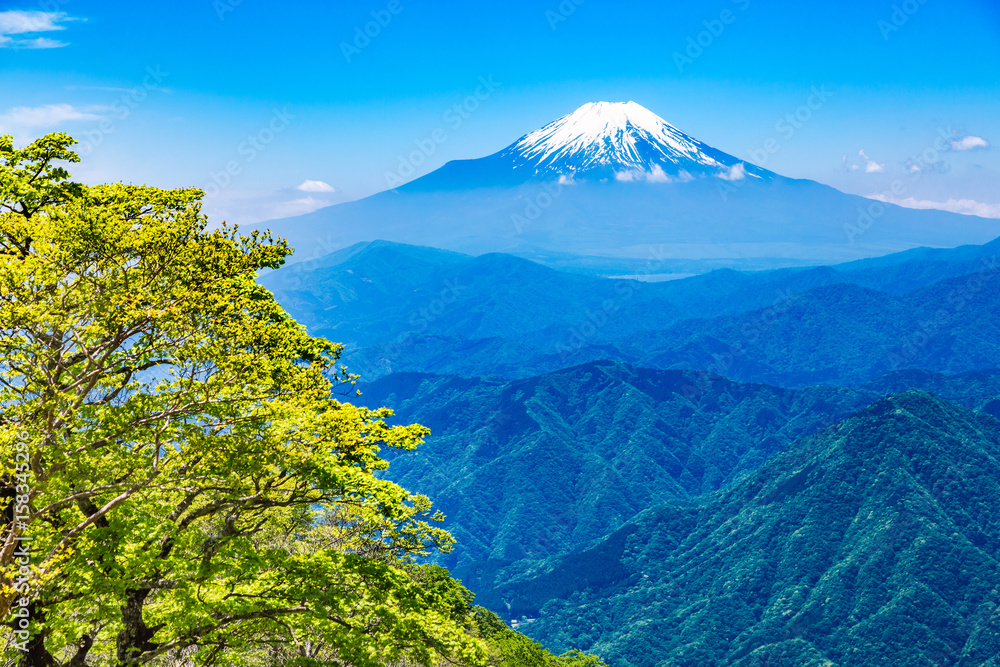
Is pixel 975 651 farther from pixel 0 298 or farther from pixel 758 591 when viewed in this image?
pixel 0 298

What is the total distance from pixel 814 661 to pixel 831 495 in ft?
162

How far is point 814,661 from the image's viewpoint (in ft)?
379

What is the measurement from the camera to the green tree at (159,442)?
13.1 metres

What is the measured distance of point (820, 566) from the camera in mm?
142875

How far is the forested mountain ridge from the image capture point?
120m

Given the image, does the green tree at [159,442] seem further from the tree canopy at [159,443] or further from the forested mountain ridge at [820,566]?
the forested mountain ridge at [820,566]

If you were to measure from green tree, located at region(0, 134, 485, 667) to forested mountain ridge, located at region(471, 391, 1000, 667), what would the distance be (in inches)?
4704

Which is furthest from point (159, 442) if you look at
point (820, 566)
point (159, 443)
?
point (820, 566)

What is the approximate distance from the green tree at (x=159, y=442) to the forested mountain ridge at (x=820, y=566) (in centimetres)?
11948

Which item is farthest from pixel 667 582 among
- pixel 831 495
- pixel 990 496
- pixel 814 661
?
pixel 990 496

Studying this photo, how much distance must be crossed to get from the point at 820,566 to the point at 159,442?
5851 inches

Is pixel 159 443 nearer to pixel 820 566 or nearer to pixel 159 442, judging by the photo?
pixel 159 442

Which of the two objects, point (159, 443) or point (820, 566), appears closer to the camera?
point (159, 443)

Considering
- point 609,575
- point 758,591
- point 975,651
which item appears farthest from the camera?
point 609,575
